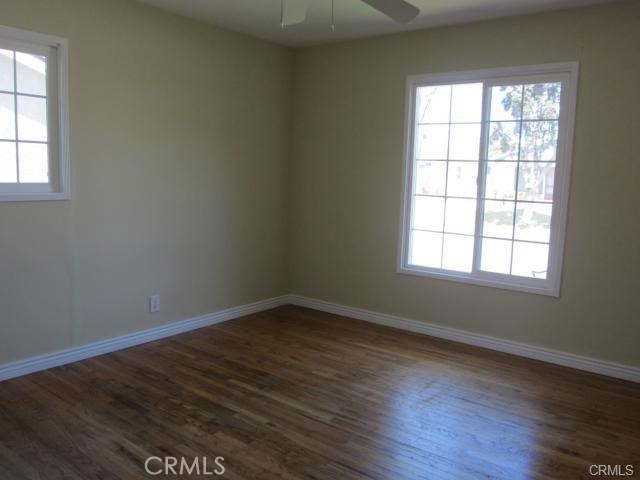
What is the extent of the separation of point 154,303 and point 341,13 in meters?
2.63

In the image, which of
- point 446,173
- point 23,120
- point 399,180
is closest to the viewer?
point 23,120

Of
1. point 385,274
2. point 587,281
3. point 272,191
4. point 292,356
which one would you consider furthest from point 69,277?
point 587,281

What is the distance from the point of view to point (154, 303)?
411 cm

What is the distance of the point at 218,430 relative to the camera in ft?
9.02

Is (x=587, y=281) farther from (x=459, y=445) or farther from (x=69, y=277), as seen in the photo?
(x=69, y=277)

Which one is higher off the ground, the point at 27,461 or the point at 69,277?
the point at 69,277

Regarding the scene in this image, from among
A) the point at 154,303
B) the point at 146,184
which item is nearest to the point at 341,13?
the point at 146,184

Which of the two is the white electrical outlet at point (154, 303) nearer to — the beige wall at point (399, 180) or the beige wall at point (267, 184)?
the beige wall at point (267, 184)

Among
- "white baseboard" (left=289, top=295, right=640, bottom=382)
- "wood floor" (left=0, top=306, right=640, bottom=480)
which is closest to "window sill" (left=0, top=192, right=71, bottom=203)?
"wood floor" (left=0, top=306, right=640, bottom=480)

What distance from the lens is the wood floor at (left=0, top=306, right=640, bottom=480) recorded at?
2.47 metres

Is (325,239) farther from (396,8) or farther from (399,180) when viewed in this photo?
(396,8)

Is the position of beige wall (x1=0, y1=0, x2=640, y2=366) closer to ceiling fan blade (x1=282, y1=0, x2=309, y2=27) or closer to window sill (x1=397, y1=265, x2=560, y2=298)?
window sill (x1=397, y1=265, x2=560, y2=298)

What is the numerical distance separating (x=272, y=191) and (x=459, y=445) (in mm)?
3069

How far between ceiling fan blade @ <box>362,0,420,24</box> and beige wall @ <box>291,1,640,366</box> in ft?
5.83
